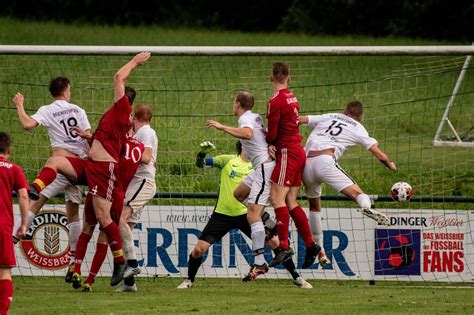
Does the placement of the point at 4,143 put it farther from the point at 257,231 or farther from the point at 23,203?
the point at 257,231

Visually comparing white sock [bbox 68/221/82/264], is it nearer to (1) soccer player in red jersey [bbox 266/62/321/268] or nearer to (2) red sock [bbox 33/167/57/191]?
(2) red sock [bbox 33/167/57/191]

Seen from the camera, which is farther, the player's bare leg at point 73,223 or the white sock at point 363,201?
the player's bare leg at point 73,223

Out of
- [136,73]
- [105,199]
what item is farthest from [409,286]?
[136,73]

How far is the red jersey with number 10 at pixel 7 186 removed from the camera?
11500 millimetres

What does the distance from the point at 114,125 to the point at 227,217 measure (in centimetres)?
218

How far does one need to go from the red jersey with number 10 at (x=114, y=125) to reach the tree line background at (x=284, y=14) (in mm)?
28864

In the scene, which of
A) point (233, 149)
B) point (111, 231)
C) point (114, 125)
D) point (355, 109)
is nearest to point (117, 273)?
point (111, 231)

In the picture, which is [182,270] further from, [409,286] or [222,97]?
[222,97]

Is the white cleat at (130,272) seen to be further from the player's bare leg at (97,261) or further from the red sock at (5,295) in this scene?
the red sock at (5,295)

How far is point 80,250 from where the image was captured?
47.1 ft

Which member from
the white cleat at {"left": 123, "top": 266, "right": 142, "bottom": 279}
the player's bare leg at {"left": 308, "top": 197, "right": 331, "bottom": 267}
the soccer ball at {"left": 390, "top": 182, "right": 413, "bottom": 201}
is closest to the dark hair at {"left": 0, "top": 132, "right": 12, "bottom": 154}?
the white cleat at {"left": 123, "top": 266, "right": 142, "bottom": 279}

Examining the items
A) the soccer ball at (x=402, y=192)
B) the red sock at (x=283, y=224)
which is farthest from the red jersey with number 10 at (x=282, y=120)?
the soccer ball at (x=402, y=192)

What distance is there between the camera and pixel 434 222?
16.3m

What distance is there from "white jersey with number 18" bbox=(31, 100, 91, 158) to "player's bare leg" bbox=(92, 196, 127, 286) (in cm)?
88
